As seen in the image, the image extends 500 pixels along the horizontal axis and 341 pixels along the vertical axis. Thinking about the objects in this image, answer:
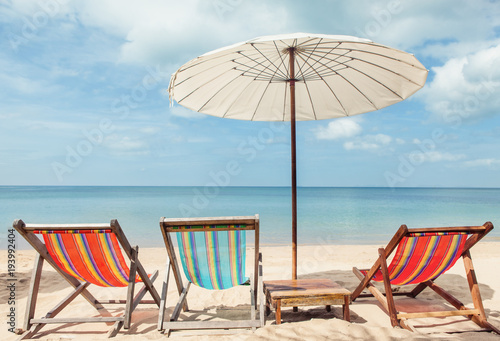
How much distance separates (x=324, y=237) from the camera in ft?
36.3

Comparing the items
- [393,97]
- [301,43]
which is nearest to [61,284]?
[301,43]

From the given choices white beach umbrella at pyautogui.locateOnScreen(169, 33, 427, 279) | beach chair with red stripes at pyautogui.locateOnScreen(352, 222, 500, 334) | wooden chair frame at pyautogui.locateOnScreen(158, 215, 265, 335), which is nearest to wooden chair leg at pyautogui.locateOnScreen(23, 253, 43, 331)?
wooden chair frame at pyautogui.locateOnScreen(158, 215, 265, 335)

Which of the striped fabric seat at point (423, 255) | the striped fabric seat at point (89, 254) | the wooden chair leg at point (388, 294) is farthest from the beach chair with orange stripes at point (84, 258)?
the striped fabric seat at point (423, 255)

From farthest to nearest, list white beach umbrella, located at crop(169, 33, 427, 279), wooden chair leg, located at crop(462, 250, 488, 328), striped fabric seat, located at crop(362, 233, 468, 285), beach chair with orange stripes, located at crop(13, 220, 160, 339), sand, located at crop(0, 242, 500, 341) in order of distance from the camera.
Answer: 1. white beach umbrella, located at crop(169, 33, 427, 279)
2. wooden chair leg, located at crop(462, 250, 488, 328)
3. striped fabric seat, located at crop(362, 233, 468, 285)
4. beach chair with orange stripes, located at crop(13, 220, 160, 339)
5. sand, located at crop(0, 242, 500, 341)

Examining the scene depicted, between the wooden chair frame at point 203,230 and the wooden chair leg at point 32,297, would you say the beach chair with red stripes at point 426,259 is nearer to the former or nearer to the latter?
the wooden chair frame at point 203,230

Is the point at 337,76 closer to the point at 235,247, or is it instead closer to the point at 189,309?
the point at 235,247

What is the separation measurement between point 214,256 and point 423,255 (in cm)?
177

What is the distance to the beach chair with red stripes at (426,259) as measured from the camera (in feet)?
8.95

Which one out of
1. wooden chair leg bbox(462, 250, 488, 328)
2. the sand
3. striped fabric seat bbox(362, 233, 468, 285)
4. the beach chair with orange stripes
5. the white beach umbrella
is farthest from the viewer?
the white beach umbrella

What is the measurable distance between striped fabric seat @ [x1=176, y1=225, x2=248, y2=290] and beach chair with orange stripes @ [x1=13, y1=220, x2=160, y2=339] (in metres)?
0.43

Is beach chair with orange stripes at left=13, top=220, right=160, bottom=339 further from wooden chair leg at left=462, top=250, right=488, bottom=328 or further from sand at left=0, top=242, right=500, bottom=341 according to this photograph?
wooden chair leg at left=462, top=250, right=488, bottom=328

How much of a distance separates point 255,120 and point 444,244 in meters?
2.68

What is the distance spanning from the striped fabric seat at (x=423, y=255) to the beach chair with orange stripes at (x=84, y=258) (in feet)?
7.24

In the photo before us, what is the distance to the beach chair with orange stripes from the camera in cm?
264
